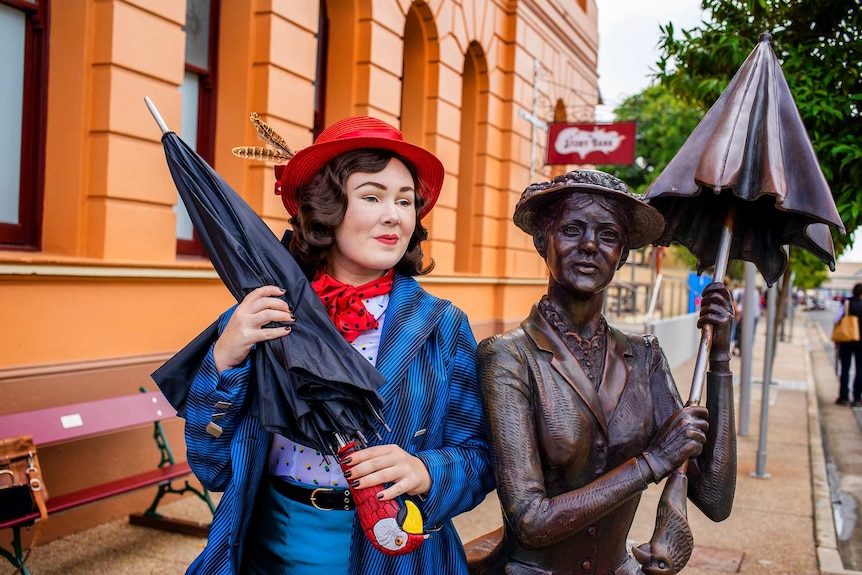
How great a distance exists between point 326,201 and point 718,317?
1.09 meters

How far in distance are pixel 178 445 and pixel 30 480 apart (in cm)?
227

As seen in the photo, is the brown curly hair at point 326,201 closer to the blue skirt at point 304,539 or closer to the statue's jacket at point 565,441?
the statue's jacket at point 565,441

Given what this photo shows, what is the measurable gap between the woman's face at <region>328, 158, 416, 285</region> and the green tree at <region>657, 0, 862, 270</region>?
13.8 feet

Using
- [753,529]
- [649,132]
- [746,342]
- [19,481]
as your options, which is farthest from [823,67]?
[649,132]

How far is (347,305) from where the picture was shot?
A: 2.11 m

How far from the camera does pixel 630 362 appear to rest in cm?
219

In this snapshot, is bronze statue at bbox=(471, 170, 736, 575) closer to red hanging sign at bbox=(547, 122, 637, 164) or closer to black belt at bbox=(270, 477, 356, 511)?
black belt at bbox=(270, 477, 356, 511)

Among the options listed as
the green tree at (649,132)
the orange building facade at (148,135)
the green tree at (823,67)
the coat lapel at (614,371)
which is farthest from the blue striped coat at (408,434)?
the green tree at (649,132)

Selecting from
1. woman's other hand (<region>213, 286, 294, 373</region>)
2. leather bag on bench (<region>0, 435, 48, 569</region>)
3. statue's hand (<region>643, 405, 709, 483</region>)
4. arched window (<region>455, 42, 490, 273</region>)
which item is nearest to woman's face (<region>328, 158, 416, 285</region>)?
woman's other hand (<region>213, 286, 294, 373</region>)

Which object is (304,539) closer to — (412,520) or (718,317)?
(412,520)

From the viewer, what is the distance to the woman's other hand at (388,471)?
1.80 meters

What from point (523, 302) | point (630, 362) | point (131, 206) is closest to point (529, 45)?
point (523, 302)

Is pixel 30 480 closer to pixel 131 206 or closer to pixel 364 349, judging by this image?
pixel 131 206

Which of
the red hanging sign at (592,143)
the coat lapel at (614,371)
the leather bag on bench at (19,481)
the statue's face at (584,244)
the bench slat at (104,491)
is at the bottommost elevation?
the bench slat at (104,491)
